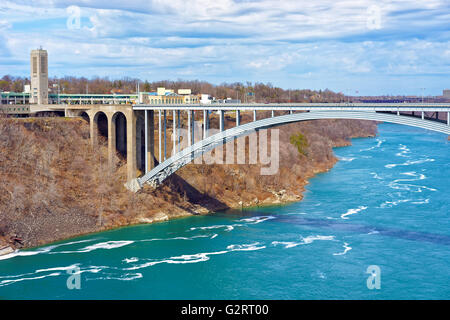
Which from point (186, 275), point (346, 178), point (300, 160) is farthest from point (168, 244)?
point (300, 160)

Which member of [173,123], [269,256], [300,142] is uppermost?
[173,123]

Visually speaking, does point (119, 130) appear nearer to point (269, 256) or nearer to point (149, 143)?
point (149, 143)

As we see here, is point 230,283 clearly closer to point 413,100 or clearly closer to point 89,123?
point 413,100

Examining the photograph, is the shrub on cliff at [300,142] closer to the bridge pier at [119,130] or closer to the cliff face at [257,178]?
the cliff face at [257,178]

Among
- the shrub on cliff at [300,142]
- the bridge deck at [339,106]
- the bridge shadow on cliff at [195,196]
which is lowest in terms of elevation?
the bridge shadow on cliff at [195,196]

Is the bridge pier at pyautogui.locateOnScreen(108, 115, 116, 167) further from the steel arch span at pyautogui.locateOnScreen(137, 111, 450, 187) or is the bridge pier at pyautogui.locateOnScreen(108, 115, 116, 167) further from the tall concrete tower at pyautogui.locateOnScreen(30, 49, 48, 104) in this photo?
the tall concrete tower at pyautogui.locateOnScreen(30, 49, 48, 104)

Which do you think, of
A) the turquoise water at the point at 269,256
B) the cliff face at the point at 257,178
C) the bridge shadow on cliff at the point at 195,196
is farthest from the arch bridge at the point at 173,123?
the turquoise water at the point at 269,256

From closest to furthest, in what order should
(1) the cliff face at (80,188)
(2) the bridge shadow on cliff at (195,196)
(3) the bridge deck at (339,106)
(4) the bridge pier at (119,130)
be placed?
(3) the bridge deck at (339,106), (1) the cliff face at (80,188), (4) the bridge pier at (119,130), (2) the bridge shadow on cliff at (195,196)

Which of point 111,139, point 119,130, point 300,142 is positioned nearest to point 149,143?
point 111,139
